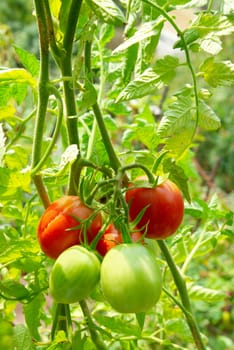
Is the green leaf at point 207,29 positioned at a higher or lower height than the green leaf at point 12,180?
higher

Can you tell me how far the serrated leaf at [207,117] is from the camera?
1.78 ft

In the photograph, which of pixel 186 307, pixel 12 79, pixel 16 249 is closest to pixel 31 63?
pixel 12 79

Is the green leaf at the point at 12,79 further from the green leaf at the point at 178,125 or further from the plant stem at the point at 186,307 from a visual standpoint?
the plant stem at the point at 186,307

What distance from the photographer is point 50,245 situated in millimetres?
564

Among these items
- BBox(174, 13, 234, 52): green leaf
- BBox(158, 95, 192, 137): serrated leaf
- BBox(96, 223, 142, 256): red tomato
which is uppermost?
BBox(174, 13, 234, 52): green leaf

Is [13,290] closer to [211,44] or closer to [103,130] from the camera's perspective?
[103,130]

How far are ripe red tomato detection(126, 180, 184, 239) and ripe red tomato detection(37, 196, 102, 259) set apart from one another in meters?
0.04

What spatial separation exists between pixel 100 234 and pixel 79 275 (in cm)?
5

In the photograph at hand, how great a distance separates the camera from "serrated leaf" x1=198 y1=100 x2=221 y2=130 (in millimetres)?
542

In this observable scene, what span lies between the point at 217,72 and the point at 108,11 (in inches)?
4.9

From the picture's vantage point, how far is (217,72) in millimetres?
536

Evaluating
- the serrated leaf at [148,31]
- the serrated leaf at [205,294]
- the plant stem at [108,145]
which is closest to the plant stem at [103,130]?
the plant stem at [108,145]

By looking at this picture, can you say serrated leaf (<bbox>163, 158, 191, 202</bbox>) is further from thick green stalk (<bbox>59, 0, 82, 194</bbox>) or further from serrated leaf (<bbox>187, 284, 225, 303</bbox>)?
serrated leaf (<bbox>187, 284, 225, 303</bbox>)

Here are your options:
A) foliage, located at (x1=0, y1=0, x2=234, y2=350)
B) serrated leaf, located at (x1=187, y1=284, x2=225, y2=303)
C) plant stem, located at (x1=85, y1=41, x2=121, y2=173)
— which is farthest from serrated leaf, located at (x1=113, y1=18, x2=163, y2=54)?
serrated leaf, located at (x1=187, y1=284, x2=225, y2=303)
